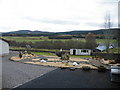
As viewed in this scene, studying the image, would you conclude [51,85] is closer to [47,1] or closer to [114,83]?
[114,83]

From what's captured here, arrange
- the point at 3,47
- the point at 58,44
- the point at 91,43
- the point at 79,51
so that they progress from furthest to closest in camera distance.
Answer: the point at 58,44, the point at 91,43, the point at 79,51, the point at 3,47

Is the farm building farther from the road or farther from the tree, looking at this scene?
the road

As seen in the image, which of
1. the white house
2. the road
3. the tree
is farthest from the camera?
the tree

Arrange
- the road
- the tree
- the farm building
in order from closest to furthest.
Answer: the road
the farm building
the tree

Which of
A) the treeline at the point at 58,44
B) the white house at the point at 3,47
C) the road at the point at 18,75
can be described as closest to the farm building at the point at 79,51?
the treeline at the point at 58,44

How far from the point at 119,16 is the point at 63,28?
1226cm

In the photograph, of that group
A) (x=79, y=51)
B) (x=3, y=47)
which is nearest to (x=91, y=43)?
(x=79, y=51)

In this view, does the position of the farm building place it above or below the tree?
below

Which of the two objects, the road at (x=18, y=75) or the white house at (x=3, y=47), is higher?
the white house at (x=3, y=47)

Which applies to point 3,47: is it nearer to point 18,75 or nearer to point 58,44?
point 58,44

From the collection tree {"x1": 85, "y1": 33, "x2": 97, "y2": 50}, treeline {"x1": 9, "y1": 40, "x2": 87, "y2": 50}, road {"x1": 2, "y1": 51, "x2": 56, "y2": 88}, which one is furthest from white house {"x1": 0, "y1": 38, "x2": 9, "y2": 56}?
tree {"x1": 85, "y1": 33, "x2": 97, "y2": 50}

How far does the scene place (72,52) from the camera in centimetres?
1820

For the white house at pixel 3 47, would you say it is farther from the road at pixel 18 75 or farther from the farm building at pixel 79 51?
the farm building at pixel 79 51

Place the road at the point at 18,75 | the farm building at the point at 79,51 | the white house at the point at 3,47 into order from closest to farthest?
the road at the point at 18,75, the white house at the point at 3,47, the farm building at the point at 79,51
